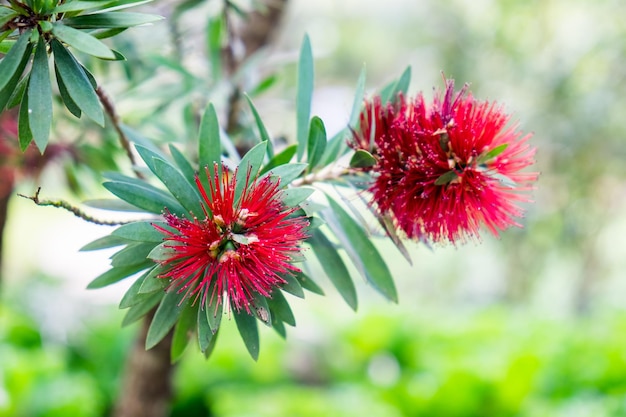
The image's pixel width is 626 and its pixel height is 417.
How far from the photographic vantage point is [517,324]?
216cm

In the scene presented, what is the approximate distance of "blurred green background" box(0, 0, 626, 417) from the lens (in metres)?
1.29

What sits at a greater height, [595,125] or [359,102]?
[595,125]

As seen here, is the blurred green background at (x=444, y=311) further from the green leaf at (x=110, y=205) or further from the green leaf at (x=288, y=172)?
the green leaf at (x=110, y=205)

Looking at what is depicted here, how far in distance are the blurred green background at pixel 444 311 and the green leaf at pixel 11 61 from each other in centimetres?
35

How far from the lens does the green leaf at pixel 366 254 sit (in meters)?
0.57

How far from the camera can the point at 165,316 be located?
0.50 metres

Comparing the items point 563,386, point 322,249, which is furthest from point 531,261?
point 322,249

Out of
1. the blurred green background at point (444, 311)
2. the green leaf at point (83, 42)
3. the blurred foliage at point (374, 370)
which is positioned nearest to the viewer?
the green leaf at point (83, 42)

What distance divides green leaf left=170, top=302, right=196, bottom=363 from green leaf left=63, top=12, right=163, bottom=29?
0.24 meters

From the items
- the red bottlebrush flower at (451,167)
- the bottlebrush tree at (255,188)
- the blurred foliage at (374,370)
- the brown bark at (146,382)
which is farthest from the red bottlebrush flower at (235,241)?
the blurred foliage at (374,370)

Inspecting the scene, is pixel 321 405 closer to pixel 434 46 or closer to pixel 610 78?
pixel 610 78

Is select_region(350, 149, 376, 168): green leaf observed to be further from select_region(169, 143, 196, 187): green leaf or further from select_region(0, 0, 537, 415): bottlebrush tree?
select_region(169, 143, 196, 187): green leaf

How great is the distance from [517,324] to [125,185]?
1.94 metres

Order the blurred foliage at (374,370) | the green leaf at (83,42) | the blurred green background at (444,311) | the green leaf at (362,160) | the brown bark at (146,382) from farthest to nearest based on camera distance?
the blurred foliage at (374,370) → the blurred green background at (444,311) → the brown bark at (146,382) → the green leaf at (362,160) → the green leaf at (83,42)
